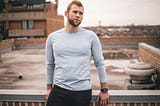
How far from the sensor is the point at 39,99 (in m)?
3.51

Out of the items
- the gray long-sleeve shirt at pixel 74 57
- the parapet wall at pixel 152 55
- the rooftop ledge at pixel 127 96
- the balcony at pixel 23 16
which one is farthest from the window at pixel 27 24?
the gray long-sleeve shirt at pixel 74 57

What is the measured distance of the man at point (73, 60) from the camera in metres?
2.81

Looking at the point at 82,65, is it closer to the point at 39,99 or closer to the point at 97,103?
the point at 97,103

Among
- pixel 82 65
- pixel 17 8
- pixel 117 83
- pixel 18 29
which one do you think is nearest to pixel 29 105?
pixel 82 65

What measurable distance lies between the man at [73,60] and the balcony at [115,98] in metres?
0.54

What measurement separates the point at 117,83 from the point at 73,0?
914 cm

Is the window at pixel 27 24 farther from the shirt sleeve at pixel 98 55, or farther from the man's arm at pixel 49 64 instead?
the shirt sleeve at pixel 98 55

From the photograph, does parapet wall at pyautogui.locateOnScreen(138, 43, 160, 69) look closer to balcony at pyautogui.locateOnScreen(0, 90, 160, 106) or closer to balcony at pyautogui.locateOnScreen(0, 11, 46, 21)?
balcony at pyautogui.locateOnScreen(0, 90, 160, 106)

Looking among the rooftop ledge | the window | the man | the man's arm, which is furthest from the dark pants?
the window

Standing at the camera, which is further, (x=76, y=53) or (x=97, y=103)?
(x=97, y=103)

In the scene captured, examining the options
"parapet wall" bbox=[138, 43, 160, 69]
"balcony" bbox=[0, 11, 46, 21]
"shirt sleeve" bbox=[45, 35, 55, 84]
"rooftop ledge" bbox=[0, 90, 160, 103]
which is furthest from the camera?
"balcony" bbox=[0, 11, 46, 21]

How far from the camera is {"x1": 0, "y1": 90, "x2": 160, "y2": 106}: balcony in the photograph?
339 centimetres

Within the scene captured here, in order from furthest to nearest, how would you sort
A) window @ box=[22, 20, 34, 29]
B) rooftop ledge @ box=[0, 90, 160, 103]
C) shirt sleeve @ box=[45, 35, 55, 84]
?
window @ box=[22, 20, 34, 29]
rooftop ledge @ box=[0, 90, 160, 103]
shirt sleeve @ box=[45, 35, 55, 84]

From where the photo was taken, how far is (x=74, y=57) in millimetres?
2836
